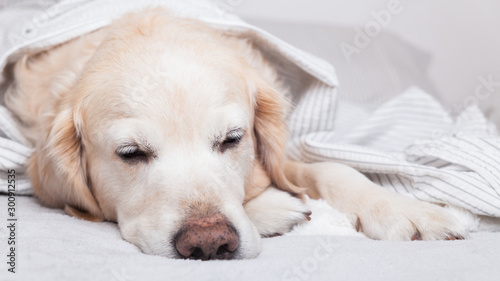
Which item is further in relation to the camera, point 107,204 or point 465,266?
point 107,204

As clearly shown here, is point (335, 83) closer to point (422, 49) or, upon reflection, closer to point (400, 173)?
point (400, 173)

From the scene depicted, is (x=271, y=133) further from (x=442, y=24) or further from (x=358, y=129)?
(x=442, y=24)

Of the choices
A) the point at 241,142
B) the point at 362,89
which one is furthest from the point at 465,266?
the point at 362,89

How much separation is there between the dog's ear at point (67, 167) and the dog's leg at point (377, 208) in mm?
899

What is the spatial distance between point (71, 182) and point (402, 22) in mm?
3423

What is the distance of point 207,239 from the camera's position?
4.35 feet

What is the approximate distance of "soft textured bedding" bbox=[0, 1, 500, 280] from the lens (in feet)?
3.77

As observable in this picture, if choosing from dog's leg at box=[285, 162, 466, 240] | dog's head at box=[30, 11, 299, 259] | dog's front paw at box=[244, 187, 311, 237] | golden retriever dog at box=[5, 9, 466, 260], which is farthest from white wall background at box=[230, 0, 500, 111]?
dog's head at box=[30, 11, 299, 259]

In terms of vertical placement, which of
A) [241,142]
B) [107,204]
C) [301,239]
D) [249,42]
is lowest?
[107,204]

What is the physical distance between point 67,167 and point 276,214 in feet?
2.62

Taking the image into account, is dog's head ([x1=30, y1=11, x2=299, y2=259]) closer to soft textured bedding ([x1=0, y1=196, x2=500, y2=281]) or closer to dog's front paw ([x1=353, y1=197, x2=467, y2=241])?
soft textured bedding ([x1=0, y1=196, x2=500, y2=281])

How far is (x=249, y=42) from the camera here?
2465mm

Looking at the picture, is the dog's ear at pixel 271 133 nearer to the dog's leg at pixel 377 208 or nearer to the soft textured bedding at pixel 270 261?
the dog's leg at pixel 377 208

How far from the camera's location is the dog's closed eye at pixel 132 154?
1.60 metres
